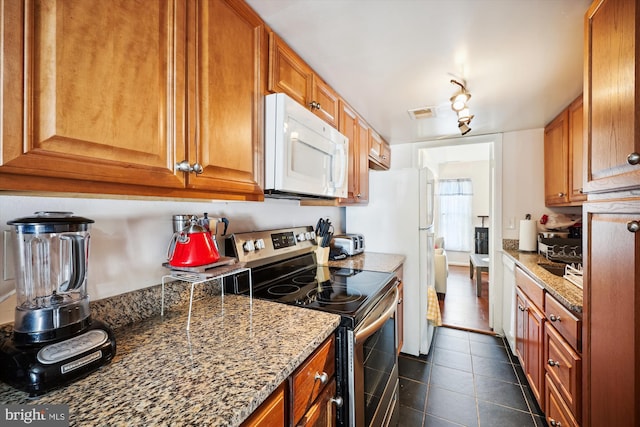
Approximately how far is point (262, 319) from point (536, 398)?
200 cm

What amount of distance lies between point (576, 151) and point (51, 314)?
3033 mm

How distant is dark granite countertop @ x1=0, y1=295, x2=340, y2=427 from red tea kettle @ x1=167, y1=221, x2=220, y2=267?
0.73ft

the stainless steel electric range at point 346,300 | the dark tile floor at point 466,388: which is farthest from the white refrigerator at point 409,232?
the stainless steel electric range at point 346,300

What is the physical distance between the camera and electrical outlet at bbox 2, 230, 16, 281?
732mm

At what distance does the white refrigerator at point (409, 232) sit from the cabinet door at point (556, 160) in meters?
1.04

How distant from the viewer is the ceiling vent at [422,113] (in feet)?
7.20

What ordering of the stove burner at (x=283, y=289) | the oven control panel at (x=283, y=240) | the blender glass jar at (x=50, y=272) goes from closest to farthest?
the blender glass jar at (x=50, y=272), the stove burner at (x=283, y=289), the oven control panel at (x=283, y=240)

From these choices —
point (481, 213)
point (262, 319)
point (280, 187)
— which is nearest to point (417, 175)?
point (280, 187)

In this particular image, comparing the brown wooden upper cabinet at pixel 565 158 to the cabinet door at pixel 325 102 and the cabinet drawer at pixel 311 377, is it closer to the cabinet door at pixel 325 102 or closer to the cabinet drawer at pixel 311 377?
the cabinet door at pixel 325 102

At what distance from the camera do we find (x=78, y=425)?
0.50 metres

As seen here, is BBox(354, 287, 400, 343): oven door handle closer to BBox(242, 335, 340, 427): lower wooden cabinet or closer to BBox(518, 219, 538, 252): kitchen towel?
BBox(242, 335, 340, 427): lower wooden cabinet

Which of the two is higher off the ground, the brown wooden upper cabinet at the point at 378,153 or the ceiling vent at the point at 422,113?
the ceiling vent at the point at 422,113

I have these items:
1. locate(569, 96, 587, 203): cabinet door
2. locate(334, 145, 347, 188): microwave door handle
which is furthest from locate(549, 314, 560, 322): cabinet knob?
locate(334, 145, 347, 188): microwave door handle

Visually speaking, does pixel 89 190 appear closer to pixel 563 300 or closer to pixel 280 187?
pixel 280 187
